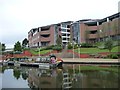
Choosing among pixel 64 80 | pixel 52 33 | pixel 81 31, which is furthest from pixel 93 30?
pixel 64 80

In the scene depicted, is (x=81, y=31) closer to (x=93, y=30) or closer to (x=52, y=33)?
(x=93, y=30)

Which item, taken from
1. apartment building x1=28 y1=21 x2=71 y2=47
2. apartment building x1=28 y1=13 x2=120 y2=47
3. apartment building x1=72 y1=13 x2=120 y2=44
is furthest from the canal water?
apartment building x1=28 y1=21 x2=71 y2=47

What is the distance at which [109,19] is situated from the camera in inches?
3871

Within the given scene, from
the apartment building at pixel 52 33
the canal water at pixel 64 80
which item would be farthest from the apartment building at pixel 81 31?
the canal water at pixel 64 80

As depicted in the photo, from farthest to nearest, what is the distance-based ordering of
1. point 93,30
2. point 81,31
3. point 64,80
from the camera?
point 81,31, point 93,30, point 64,80

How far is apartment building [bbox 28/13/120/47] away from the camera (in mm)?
93406

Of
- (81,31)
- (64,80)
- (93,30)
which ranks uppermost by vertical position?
(93,30)

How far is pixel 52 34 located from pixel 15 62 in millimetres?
46411

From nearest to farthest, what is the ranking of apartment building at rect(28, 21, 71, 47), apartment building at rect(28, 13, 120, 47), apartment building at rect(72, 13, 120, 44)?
apartment building at rect(28, 13, 120, 47), apartment building at rect(72, 13, 120, 44), apartment building at rect(28, 21, 71, 47)

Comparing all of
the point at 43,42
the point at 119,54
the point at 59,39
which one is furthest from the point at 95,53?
the point at 43,42

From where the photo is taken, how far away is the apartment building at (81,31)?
306 ft

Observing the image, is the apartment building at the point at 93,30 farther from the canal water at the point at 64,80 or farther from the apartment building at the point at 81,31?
the canal water at the point at 64,80

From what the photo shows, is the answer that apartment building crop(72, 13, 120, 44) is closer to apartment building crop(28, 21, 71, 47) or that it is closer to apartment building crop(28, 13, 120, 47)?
apartment building crop(28, 13, 120, 47)

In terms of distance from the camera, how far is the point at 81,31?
10600 centimetres
